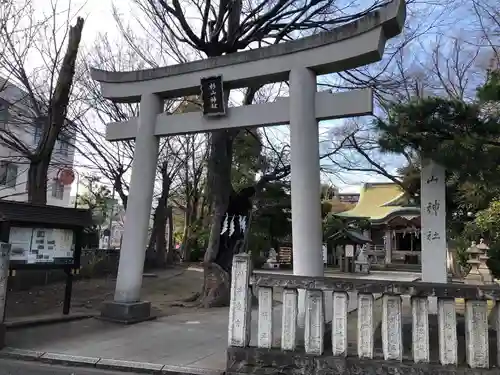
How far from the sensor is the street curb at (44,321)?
7.96m

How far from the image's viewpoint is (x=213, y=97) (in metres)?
8.62

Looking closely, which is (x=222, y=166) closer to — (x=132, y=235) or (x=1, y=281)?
(x=132, y=235)

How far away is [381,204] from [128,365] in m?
31.5

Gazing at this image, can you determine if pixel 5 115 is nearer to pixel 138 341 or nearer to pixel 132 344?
pixel 138 341

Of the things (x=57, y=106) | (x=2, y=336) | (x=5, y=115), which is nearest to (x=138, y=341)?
(x=2, y=336)

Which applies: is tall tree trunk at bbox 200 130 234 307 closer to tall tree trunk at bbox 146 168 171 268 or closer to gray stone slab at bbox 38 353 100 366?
gray stone slab at bbox 38 353 100 366

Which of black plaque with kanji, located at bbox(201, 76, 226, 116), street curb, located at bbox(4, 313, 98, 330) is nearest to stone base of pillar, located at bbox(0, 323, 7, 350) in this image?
street curb, located at bbox(4, 313, 98, 330)

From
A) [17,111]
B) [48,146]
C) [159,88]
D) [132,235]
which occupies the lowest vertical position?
[132,235]

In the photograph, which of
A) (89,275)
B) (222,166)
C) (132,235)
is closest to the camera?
(132,235)

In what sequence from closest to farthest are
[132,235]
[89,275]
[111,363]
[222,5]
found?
1. [111,363]
2. [132,235]
3. [222,5]
4. [89,275]

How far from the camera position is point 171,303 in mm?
12531

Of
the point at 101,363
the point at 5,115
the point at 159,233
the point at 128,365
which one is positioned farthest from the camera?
the point at 159,233

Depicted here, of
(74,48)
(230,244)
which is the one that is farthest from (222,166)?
(74,48)

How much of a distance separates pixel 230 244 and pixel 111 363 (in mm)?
6920
